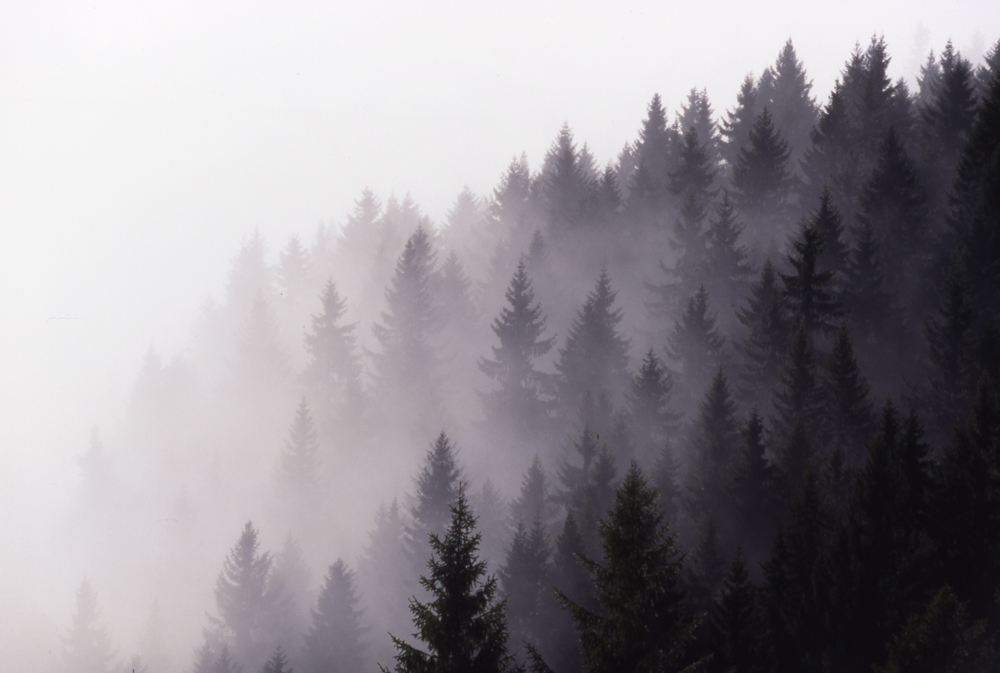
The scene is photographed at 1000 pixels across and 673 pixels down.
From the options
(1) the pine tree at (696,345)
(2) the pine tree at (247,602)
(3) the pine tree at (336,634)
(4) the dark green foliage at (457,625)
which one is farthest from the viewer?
(2) the pine tree at (247,602)

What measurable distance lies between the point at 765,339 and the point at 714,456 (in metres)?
7.51

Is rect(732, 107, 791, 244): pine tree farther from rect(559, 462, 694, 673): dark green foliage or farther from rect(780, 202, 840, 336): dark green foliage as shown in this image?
rect(559, 462, 694, 673): dark green foliage

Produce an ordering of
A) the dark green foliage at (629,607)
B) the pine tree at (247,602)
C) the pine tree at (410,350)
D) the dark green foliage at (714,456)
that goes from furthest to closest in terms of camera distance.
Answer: the pine tree at (410,350) < the pine tree at (247,602) < the dark green foliage at (714,456) < the dark green foliage at (629,607)

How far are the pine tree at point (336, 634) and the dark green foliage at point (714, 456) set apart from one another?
809 inches

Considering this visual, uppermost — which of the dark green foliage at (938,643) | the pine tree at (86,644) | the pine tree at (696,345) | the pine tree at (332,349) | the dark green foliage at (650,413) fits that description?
the pine tree at (332,349)

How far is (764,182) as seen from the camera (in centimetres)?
5825

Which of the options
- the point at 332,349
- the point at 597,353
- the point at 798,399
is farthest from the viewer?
the point at 332,349

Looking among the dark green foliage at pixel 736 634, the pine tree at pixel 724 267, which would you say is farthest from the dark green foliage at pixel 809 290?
the dark green foliage at pixel 736 634

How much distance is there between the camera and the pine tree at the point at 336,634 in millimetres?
42688

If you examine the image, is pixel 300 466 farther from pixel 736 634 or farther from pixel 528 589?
pixel 736 634

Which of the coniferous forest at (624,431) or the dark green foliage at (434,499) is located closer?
the coniferous forest at (624,431)

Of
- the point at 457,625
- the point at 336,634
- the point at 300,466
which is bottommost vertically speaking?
the point at 457,625

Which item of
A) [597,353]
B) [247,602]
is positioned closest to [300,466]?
[247,602]

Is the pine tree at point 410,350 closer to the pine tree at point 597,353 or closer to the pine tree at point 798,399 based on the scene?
the pine tree at point 597,353
